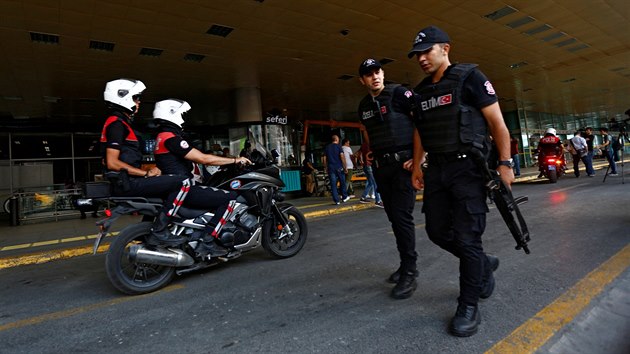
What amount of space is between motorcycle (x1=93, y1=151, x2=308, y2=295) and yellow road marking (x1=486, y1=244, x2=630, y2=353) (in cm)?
243

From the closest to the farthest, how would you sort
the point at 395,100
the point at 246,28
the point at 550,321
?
the point at 550,321
the point at 395,100
the point at 246,28

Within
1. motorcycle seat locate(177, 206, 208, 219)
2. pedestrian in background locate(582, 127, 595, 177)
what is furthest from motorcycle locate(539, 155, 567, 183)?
motorcycle seat locate(177, 206, 208, 219)

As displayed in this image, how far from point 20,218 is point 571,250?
41.2 ft

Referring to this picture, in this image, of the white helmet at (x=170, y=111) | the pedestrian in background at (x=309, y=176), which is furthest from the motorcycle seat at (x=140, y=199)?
the pedestrian in background at (x=309, y=176)

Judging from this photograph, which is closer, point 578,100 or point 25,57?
point 25,57

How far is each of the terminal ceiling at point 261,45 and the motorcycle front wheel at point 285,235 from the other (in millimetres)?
5530

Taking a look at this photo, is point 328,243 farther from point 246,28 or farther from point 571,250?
point 246,28

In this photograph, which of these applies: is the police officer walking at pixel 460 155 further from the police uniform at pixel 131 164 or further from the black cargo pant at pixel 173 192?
the police uniform at pixel 131 164

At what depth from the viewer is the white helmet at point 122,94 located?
321 cm

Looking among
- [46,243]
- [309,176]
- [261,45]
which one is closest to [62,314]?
[46,243]

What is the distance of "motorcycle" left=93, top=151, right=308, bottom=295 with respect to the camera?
2.99 meters

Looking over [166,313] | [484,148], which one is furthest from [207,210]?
[484,148]

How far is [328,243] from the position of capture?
15.4 ft

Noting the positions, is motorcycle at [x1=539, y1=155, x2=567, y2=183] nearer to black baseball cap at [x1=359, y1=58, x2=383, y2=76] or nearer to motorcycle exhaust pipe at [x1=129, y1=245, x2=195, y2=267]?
black baseball cap at [x1=359, y1=58, x2=383, y2=76]
